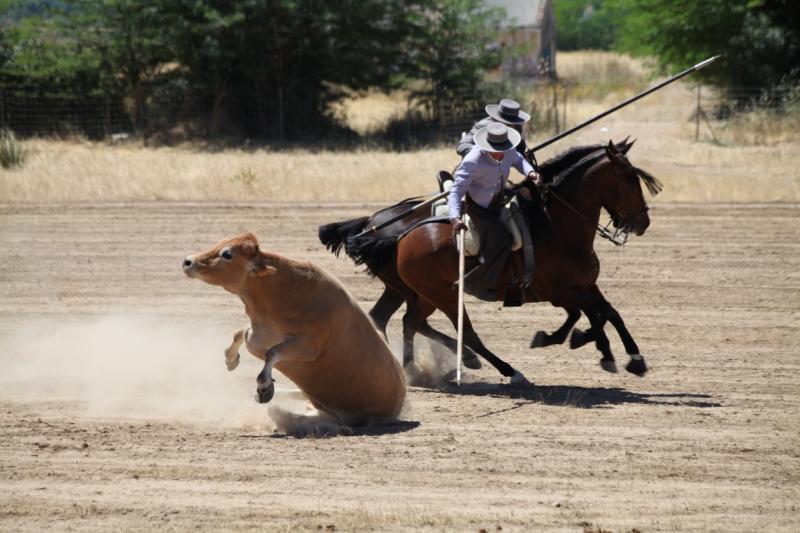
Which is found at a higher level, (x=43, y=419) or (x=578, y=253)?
(x=578, y=253)

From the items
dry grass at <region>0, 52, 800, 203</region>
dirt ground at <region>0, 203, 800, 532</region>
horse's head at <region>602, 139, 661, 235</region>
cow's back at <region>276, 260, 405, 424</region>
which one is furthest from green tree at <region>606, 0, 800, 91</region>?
cow's back at <region>276, 260, 405, 424</region>

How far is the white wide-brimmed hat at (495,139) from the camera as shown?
31.4 ft

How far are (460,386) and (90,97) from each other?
24.1 m

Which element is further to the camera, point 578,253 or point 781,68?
point 781,68

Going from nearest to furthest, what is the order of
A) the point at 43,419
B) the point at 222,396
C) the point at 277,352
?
1. the point at 277,352
2. the point at 43,419
3. the point at 222,396

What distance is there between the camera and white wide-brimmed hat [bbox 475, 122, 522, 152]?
957cm

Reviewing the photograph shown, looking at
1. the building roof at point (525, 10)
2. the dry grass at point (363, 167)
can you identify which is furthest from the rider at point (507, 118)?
the building roof at point (525, 10)

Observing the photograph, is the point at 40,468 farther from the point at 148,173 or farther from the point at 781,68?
the point at 781,68

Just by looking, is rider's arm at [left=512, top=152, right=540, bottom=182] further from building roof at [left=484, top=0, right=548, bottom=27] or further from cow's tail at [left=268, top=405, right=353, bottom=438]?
building roof at [left=484, top=0, right=548, bottom=27]

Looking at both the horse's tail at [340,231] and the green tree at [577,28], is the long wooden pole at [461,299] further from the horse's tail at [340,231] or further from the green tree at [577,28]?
the green tree at [577,28]

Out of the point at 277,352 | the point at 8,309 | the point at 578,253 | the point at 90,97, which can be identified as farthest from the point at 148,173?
the point at 277,352

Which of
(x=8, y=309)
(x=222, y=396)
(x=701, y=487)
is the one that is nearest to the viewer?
(x=701, y=487)

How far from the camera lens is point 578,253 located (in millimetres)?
9875

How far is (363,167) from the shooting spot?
2275 centimetres
